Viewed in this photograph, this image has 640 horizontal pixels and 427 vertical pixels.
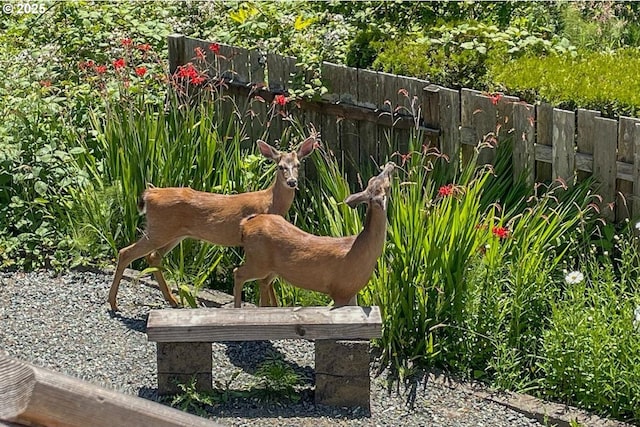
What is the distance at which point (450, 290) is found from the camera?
6609 millimetres

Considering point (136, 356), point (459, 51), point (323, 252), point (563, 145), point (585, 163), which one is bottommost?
point (136, 356)

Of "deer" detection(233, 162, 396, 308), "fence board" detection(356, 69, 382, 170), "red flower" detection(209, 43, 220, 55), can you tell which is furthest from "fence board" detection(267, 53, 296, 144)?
"deer" detection(233, 162, 396, 308)

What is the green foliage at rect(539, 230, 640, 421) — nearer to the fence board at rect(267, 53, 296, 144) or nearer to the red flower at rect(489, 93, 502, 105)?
the red flower at rect(489, 93, 502, 105)

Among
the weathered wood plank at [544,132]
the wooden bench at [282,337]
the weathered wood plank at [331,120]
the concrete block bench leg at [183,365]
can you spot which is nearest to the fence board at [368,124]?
the weathered wood plank at [331,120]

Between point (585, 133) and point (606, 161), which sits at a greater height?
point (585, 133)

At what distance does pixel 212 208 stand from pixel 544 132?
2.31 metres

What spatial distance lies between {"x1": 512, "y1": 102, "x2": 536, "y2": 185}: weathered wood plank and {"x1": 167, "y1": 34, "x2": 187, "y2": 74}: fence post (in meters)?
3.17

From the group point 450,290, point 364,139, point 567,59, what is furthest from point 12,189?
point 567,59

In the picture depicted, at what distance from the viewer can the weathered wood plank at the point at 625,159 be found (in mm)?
7109

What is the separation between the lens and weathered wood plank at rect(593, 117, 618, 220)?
7.20 meters

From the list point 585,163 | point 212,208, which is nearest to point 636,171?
point 585,163

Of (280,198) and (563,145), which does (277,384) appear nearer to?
(280,198)

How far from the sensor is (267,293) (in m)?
6.82

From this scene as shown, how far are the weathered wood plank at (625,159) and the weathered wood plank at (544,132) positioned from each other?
1.62 ft
